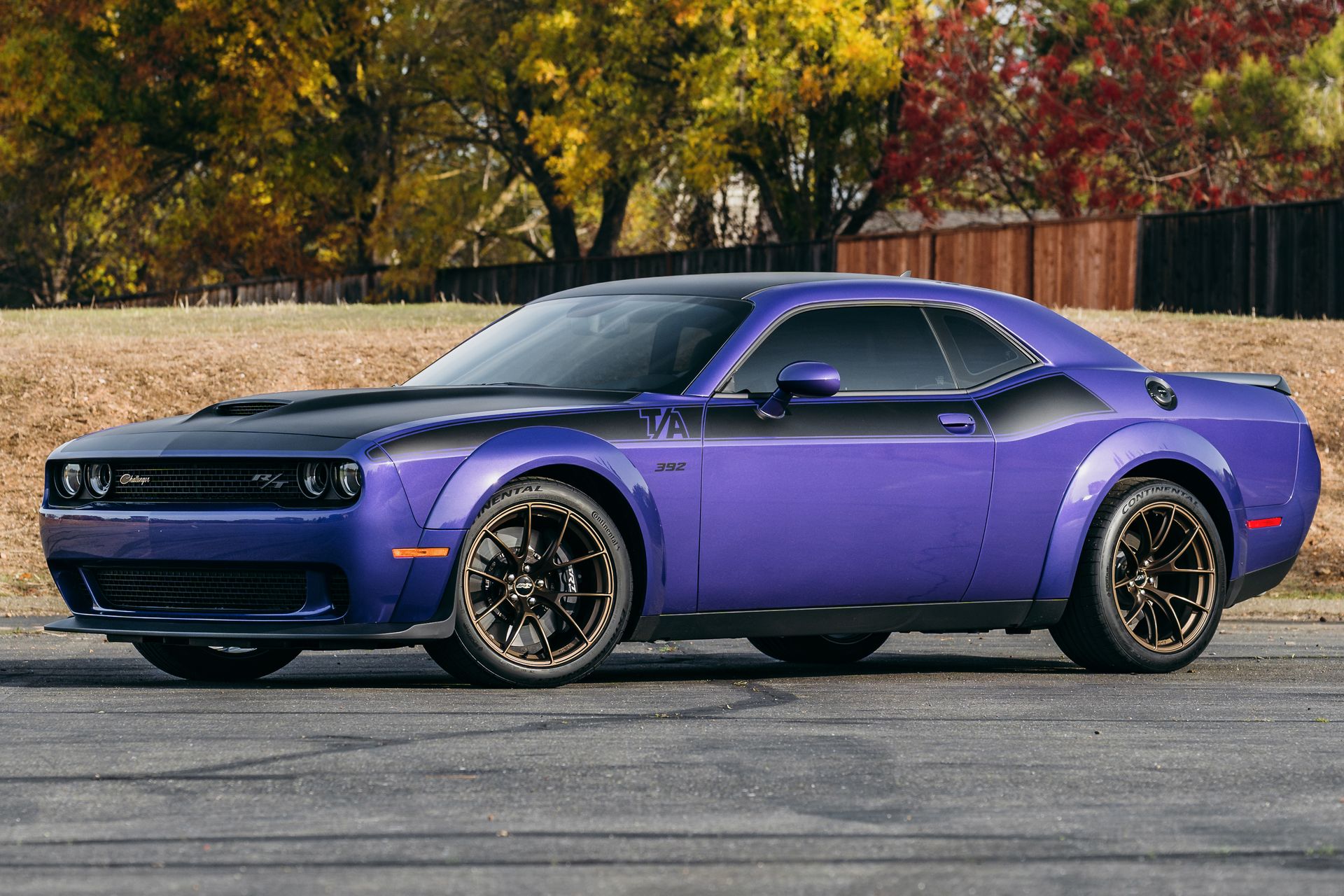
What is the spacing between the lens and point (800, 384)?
309 inches

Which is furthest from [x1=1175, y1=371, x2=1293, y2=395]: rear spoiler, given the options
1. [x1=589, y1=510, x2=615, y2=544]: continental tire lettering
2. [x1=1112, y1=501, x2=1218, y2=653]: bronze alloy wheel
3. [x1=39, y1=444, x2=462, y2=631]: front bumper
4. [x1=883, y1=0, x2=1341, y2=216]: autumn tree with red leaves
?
[x1=883, y1=0, x2=1341, y2=216]: autumn tree with red leaves

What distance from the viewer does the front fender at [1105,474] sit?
27.9 feet

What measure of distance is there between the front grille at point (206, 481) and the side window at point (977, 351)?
2.84m

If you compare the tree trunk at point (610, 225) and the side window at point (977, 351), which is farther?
the tree trunk at point (610, 225)

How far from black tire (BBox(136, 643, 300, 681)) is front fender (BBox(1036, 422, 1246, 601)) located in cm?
321

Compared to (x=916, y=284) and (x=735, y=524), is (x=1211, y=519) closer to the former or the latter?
(x=916, y=284)

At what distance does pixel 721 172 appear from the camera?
3684 centimetres

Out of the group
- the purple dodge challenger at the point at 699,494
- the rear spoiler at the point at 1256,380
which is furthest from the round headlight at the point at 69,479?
the rear spoiler at the point at 1256,380


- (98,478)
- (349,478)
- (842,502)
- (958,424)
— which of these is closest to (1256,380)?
(958,424)

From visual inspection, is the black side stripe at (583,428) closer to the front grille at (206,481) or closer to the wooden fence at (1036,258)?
the front grille at (206,481)

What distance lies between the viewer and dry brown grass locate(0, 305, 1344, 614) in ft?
49.2

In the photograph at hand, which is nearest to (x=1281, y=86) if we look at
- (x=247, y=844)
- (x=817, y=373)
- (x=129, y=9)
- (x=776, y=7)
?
(x=776, y=7)

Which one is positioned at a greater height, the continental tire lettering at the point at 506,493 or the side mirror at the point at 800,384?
the side mirror at the point at 800,384

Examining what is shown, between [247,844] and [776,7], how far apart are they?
101 ft
